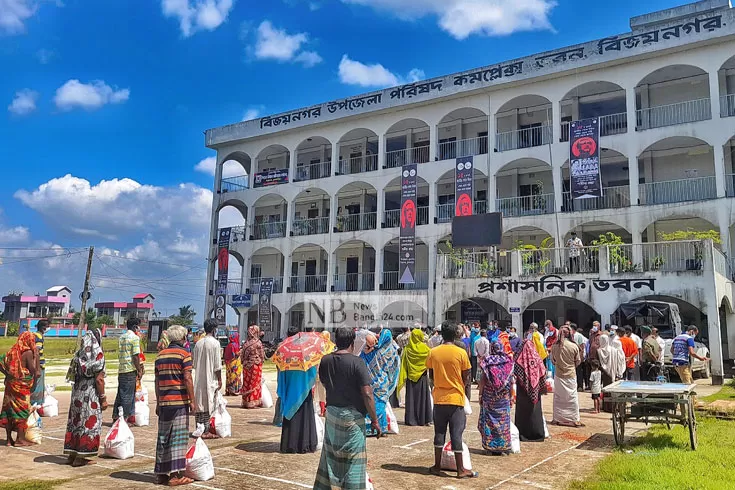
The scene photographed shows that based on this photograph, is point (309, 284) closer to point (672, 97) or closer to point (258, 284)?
point (258, 284)

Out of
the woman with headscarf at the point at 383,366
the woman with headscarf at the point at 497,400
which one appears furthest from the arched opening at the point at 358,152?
the woman with headscarf at the point at 497,400

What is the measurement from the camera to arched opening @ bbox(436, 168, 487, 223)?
85.5 feet

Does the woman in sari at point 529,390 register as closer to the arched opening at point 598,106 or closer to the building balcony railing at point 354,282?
the arched opening at point 598,106

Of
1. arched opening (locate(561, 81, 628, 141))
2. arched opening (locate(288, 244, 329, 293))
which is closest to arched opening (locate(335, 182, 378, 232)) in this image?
arched opening (locate(288, 244, 329, 293))

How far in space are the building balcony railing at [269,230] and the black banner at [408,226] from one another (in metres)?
7.71

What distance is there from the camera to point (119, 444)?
6.84m

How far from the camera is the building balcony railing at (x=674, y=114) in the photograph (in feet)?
71.1

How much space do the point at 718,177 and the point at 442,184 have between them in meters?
11.2

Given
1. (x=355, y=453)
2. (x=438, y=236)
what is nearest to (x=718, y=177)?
(x=438, y=236)

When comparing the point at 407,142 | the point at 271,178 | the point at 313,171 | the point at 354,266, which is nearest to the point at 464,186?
the point at 407,142

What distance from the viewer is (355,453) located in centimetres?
467

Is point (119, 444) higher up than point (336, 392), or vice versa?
point (336, 392)

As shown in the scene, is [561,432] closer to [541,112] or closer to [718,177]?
[718,177]

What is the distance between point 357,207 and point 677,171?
1472 centimetres
